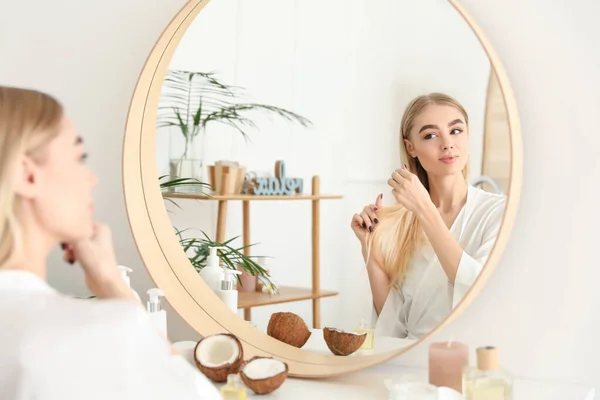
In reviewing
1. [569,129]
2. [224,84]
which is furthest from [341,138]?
[569,129]

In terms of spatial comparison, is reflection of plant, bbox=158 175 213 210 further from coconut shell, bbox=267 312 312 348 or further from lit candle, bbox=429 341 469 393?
lit candle, bbox=429 341 469 393

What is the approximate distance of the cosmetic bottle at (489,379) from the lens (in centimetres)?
89

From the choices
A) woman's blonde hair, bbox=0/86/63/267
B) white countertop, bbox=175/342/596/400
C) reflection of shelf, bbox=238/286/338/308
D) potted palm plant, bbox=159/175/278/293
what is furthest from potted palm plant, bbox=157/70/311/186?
woman's blonde hair, bbox=0/86/63/267

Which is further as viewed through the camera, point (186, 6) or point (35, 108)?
point (186, 6)

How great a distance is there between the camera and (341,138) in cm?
118

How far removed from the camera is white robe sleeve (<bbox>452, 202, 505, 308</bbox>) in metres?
1.00

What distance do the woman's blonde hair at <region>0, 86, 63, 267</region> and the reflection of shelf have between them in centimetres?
58

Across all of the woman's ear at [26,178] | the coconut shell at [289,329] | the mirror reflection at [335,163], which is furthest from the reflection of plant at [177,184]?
the woman's ear at [26,178]

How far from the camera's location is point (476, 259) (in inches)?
40.0

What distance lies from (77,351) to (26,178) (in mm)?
178

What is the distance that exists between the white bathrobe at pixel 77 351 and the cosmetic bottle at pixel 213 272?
1.90ft

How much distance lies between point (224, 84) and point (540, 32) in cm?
54

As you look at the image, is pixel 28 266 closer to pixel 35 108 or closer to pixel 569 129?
pixel 35 108

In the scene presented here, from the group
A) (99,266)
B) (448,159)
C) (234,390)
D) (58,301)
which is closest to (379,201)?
(448,159)
